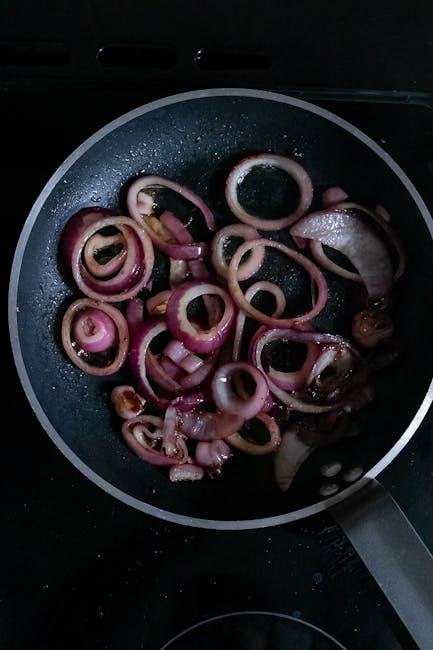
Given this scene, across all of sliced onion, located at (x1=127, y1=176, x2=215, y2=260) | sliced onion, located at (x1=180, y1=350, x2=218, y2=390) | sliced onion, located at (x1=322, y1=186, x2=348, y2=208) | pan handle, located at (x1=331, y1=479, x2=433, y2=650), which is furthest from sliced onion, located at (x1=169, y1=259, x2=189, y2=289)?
pan handle, located at (x1=331, y1=479, x2=433, y2=650)

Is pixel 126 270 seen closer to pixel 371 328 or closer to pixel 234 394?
pixel 234 394

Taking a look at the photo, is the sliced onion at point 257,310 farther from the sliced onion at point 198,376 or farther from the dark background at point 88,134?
the dark background at point 88,134

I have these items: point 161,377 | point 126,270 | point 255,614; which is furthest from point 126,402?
point 255,614

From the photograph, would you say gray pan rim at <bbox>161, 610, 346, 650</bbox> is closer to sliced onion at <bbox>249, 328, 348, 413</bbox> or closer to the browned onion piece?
sliced onion at <bbox>249, 328, 348, 413</bbox>

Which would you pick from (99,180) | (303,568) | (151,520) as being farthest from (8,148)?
(303,568)

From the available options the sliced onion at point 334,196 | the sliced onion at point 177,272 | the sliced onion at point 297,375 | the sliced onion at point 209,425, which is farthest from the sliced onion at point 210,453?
the sliced onion at point 334,196

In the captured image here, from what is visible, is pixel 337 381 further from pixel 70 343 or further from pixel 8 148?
pixel 8 148
